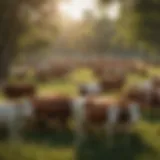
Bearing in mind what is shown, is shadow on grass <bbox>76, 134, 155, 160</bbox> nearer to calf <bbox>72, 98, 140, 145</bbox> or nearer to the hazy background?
calf <bbox>72, 98, 140, 145</bbox>

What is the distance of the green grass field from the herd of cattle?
32mm

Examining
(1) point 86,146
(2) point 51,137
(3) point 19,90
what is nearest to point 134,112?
(1) point 86,146

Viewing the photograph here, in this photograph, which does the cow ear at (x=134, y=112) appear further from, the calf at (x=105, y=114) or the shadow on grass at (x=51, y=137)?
the shadow on grass at (x=51, y=137)

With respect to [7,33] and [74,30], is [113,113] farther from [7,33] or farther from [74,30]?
[7,33]

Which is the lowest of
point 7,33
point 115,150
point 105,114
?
point 115,150

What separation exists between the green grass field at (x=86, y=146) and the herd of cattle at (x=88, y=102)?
1.3 inches

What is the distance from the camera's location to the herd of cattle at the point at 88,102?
1.52 meters

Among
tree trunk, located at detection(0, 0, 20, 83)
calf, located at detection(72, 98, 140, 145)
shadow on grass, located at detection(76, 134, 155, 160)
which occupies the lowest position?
shadow on grass, located at detection(76, 134, 155, 160)

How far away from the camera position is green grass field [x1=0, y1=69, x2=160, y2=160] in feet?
4.91

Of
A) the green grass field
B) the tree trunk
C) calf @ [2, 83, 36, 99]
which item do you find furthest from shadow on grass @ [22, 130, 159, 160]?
the tree trunk

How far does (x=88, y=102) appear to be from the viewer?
154cm

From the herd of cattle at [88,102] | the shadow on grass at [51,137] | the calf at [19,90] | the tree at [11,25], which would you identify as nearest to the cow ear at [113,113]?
the herd of cattle at [88,102]

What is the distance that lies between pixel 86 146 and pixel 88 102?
158mm

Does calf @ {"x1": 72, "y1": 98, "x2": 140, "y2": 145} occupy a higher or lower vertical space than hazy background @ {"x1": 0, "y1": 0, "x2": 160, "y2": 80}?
lower
